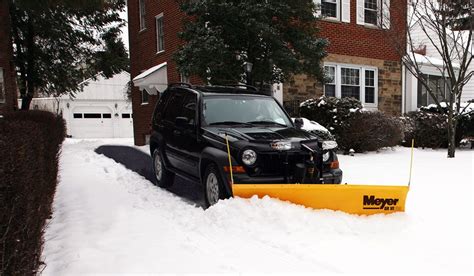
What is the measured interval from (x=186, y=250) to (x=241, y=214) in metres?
0.98

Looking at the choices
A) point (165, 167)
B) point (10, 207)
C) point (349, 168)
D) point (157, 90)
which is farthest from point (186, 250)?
point (157, 90)

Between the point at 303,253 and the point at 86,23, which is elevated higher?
the point at 86,23

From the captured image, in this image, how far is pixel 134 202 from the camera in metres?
6.44

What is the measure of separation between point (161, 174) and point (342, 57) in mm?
10940

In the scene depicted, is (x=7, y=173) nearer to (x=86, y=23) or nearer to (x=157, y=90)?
(x=157, y=90)

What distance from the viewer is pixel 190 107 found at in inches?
277

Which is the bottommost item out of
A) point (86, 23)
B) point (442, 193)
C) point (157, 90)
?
point (442, 193)

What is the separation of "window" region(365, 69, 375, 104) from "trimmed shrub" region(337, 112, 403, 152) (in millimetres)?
5063

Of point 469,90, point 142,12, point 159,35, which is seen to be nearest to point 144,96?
point 159,35

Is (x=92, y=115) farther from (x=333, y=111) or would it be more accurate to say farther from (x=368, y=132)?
(x=368, y=132)

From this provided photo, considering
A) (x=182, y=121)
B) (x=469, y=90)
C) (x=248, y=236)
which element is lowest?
(x=248, y=236)

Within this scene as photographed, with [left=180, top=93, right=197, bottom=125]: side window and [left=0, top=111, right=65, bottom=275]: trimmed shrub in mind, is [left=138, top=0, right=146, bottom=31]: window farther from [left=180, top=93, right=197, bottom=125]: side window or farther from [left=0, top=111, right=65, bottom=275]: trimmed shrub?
[left=0, top=111, right=65, bottom=275]: trimmed shrub

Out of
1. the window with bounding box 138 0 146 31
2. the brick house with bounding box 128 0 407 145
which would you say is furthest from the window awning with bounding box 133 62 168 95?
the window with bounding box 138 0 146 31

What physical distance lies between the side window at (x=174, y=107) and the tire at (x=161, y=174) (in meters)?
0.75
